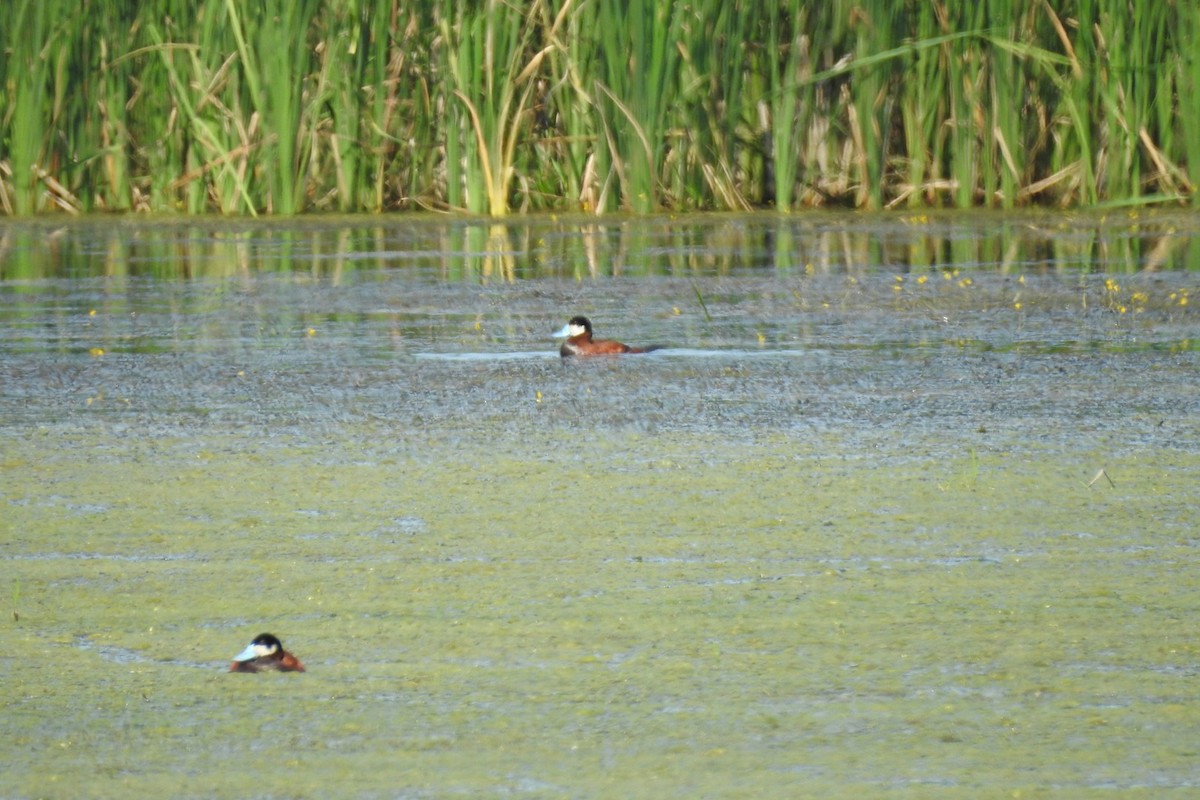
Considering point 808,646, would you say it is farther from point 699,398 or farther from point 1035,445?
point 699,398

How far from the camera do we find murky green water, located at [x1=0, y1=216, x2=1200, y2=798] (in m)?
2.38

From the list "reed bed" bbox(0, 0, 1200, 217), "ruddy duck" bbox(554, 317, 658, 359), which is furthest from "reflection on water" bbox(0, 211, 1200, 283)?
"ruddy duck" bbox(554, 317, 658, 359)

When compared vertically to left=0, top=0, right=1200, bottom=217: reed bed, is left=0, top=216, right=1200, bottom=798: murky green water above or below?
below

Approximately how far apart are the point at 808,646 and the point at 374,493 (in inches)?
46.2

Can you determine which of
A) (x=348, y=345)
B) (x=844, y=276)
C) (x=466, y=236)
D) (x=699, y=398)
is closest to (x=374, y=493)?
(x=699, y=398)

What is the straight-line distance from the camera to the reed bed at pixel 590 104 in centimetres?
853

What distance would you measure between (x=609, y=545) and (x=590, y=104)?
5.54m

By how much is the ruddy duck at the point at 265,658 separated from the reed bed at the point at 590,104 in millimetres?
5956

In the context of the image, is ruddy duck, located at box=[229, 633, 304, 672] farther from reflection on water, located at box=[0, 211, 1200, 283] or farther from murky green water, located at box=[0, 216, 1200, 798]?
reflection on water, located at box=[0, 211, 1200, 283]

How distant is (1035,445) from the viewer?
13.1 feet

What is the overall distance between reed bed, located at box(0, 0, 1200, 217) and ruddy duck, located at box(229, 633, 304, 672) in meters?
5.96

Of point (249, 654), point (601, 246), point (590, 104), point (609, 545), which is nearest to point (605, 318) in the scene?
point (601, 246)

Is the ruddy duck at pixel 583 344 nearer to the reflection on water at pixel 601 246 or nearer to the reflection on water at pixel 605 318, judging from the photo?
the reflection on water at pixel 605 318

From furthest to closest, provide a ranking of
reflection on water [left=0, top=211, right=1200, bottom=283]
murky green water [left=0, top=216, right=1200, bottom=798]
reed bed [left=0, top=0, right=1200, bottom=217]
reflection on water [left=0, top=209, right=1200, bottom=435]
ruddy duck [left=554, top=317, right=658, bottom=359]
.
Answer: reed bed [left=0, top=0, right=1200, bottom=217]
reflection on water [left=0, top=211, right=1200, bottom=283]
ruddy duck [left=554, top=317, right=658, bottom=359]
reflection on water [left=0, top=209, right=1200, bottom=435]
murky green water [left=0, top=216, right=1200, bottom=798]
